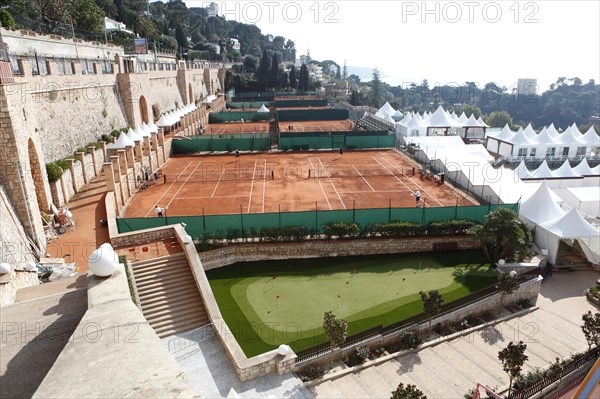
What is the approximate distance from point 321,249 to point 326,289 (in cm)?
338

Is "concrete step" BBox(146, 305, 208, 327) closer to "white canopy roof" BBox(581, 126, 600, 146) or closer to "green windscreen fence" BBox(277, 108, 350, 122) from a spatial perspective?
"white canopy roof" BBox(581, 126, 600, 146)

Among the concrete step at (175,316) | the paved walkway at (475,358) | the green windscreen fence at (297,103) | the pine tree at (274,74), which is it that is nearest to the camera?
the paved walkway at (475,358)

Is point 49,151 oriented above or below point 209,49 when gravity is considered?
below

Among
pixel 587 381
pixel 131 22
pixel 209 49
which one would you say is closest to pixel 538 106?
pixel 209 49

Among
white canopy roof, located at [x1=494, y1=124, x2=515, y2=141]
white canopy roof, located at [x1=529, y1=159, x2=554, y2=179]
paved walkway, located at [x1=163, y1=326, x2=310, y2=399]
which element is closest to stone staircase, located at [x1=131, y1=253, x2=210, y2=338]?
paved walkway, located at [x1=163, y1=326, x2=310, y2=399]

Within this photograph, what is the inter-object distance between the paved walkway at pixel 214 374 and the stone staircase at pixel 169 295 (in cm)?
51

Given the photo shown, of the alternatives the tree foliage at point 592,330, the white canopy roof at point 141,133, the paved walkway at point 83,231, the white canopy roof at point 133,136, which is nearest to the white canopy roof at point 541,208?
the tree foliage at point 592,330

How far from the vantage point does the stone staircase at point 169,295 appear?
13781 millimetres

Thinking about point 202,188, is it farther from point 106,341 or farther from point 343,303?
point 106,341

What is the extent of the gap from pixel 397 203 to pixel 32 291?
2103cm

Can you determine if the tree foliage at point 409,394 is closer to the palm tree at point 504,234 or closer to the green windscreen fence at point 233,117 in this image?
the palm tree at point 504,234

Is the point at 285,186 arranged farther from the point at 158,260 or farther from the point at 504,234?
the point at 504,234

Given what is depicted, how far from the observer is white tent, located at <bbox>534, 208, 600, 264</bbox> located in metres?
20.4

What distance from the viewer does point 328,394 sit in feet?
39.8
